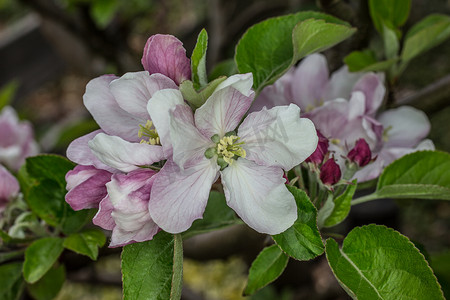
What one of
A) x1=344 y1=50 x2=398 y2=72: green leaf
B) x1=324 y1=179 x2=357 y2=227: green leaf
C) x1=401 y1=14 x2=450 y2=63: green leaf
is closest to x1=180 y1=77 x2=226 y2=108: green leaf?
x1=324 y1=179 x2=357 y2=227: green leaf

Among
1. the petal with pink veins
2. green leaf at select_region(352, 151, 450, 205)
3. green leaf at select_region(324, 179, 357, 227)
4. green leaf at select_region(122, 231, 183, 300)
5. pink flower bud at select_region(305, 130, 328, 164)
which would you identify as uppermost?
the petal with pink veins

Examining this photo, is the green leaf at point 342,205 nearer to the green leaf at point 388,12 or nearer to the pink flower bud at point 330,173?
the pink flower bud at point 330,173

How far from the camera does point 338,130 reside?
70 centimetres

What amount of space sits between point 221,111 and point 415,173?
1.05 feet

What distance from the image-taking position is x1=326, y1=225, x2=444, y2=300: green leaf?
0.55 metres

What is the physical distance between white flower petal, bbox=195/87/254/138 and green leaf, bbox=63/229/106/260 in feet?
0.78

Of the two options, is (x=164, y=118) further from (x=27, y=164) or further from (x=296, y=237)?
(x=27, y=164)

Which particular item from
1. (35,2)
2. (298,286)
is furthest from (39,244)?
(298,286)

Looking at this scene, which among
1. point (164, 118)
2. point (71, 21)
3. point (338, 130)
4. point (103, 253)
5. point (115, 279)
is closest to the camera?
point (164, 118)

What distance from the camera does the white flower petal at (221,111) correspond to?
510 mm

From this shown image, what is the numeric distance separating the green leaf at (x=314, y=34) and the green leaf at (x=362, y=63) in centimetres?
11

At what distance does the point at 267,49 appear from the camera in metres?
0.70

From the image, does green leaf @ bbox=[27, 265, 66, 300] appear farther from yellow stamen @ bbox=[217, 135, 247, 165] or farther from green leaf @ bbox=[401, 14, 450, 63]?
green leaf @ bbox=[401, 14, 450, 63]

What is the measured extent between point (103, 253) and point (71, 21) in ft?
3.10
